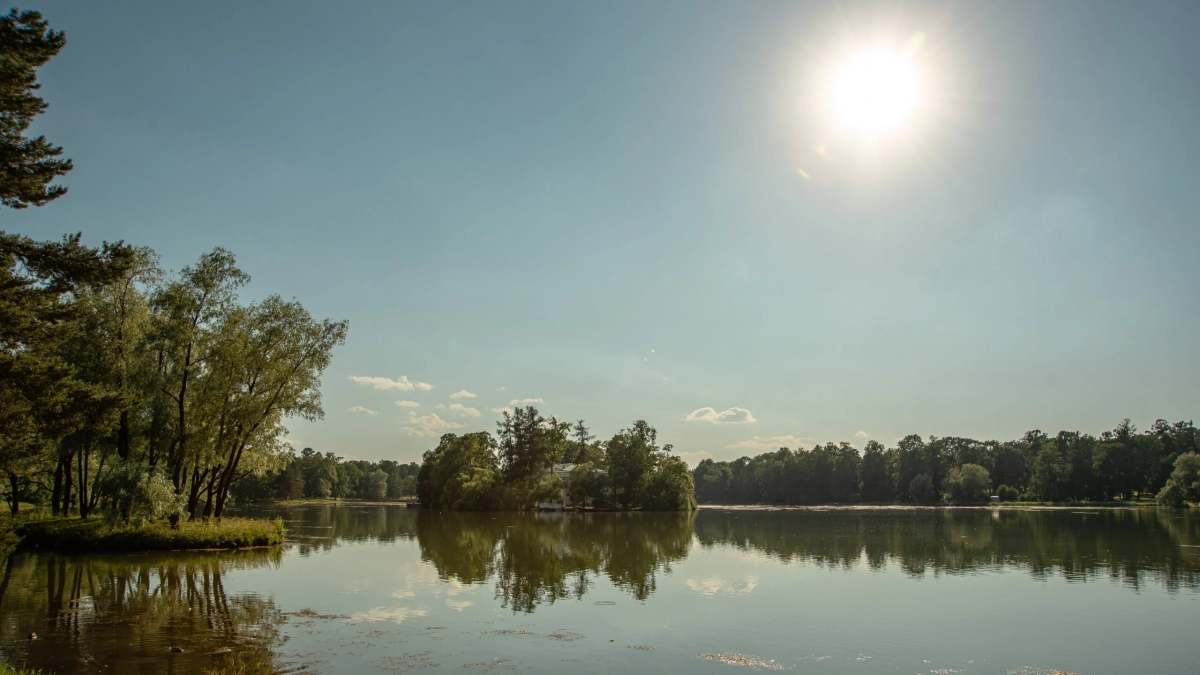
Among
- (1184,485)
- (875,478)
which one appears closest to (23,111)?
(1184,485)

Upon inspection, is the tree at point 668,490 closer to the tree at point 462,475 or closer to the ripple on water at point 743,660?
the tree at point 462,475

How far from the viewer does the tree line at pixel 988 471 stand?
110 meters

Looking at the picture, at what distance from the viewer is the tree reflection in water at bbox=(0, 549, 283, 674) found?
13.3 meters

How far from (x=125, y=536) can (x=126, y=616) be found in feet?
53.6

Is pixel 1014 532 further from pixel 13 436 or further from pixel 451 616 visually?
pixel 13 436

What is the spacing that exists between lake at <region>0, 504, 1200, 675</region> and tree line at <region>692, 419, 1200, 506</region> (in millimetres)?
88181

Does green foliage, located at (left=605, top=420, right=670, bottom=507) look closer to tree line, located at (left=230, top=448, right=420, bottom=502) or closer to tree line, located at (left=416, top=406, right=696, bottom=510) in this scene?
tree line, located at (left=416, top=406, right=696, bottom=510)

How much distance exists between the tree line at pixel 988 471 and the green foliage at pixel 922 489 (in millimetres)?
168

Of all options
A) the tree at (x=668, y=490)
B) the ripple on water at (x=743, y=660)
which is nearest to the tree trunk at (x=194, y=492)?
the ripple on water at (x=743, y=660)

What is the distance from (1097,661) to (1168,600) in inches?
390

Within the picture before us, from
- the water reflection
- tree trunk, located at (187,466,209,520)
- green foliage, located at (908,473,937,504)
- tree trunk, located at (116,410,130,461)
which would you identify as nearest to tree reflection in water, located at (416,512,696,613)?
the water reflection

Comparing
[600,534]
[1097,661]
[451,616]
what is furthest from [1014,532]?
[451,616]

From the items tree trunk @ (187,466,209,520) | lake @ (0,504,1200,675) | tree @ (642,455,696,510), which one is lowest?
tree @ (642,455,696,510)

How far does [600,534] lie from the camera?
49750 mm
